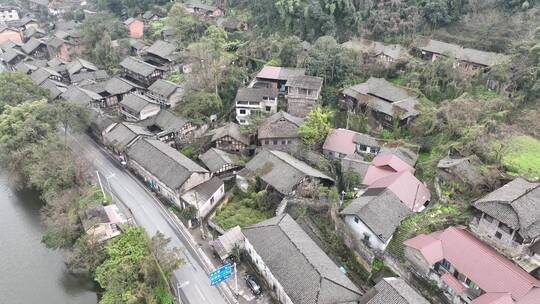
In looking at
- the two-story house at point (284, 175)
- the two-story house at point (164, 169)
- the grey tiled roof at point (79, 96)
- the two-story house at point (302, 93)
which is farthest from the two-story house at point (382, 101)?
the grey tiled roof at point (79, 96)

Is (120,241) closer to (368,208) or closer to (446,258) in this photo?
(368,208)

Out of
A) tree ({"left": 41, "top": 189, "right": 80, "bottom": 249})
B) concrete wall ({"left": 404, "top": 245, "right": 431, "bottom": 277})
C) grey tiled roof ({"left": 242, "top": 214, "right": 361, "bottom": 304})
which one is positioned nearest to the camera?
grey tiled roof ({"left": 242, "top": 214, "right": 361, "bottom": 304})

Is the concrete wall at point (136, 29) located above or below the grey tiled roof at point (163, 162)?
above

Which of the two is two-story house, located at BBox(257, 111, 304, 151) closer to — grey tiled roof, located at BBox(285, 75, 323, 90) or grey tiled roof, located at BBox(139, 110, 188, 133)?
grey tiled roof, located at BBox(285, 75, 323, 90)

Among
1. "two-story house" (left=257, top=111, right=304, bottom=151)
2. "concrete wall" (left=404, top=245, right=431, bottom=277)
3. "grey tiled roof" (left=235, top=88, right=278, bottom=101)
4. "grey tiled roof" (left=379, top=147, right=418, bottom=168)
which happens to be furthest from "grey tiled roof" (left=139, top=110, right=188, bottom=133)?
"concrete wall" (left=404, top=245, right=431, bottom=277)

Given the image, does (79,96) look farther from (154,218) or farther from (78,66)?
(154,218)

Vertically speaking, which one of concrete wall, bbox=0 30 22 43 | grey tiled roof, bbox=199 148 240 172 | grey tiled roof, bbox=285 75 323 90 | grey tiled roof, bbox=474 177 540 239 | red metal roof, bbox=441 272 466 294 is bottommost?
concrete wall, bbox=0 30 22 43

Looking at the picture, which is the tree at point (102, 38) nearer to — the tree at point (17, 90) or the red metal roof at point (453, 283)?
the tree at point (17, 90)
